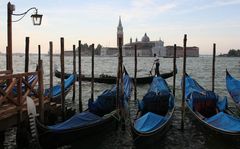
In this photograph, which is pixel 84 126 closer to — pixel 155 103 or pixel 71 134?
pixel 71 134

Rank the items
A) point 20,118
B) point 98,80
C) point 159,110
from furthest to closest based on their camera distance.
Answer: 1. point 98,80
2. point 159,110
3. point 20,118

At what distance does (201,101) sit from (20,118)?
537 cm

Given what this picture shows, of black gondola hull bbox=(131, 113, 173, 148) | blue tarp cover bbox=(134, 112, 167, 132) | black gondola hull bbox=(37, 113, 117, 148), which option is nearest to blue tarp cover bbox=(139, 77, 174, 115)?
black gondola hull bbox=(37, 113, 117, 148)

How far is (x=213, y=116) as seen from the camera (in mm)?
8227

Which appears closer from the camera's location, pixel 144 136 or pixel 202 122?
pixel 144 136

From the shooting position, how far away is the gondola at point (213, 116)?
7.28 meters

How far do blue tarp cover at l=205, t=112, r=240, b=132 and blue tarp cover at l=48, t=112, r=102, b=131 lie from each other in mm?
2745

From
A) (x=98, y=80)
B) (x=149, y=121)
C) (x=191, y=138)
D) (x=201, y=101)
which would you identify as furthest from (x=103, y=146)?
(x=98, y=80)

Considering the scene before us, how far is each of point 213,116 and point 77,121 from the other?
344 centimetres

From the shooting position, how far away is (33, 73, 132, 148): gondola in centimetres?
643

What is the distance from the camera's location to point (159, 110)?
9367 millimetres

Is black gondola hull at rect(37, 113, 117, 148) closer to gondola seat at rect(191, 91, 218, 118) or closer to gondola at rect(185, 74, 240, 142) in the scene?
gondola at rect(185, 74, 240, 142)

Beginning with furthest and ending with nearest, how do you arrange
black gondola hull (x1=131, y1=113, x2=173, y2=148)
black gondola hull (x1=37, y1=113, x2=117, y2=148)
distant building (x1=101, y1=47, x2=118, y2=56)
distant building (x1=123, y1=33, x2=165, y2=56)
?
distant building (x1=101, y1=47, x2=118, y2=56), distant building (x1=123, y1=33, x2=165, y2=56), black gondola hull (x1=131, y1=113, x2=173, y2=148), black gondola hull (x1=37, y1=113, x2=117, y2=148)

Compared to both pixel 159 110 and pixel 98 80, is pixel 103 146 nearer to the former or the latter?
pixel 159 110
